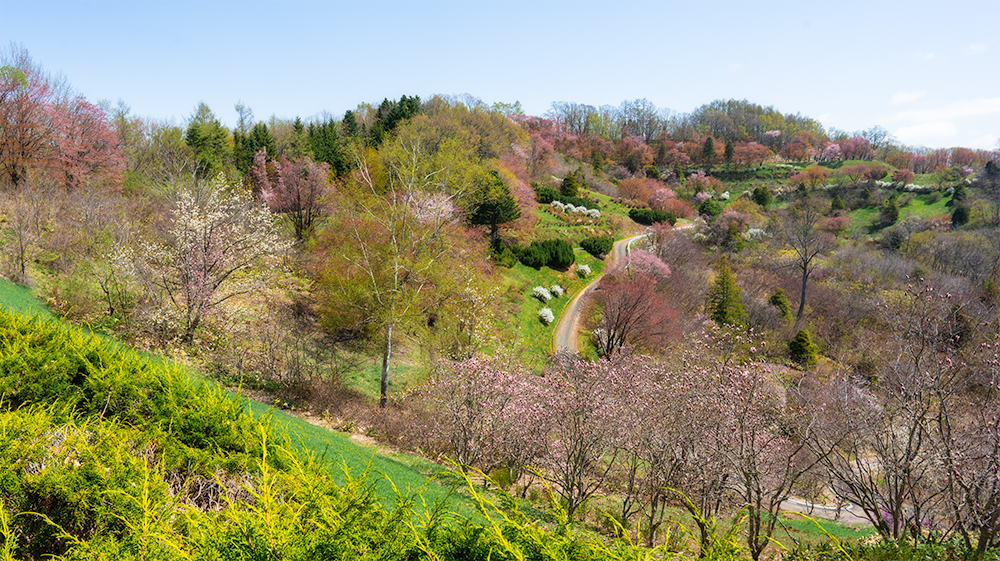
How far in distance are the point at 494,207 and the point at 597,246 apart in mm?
10420

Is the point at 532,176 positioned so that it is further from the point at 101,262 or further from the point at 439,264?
the point at 101,262

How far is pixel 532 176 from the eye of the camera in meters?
52.7

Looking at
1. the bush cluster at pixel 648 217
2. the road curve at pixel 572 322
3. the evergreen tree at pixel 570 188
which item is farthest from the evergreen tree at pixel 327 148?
the bush cluster at pixel 648 217

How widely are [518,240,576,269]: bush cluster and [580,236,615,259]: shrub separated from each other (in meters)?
3.25

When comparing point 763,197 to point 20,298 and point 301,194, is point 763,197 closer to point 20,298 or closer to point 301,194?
point 301,194

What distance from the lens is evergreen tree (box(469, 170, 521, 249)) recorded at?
30688 millimetres

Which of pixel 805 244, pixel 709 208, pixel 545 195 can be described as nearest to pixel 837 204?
pixel 709 208

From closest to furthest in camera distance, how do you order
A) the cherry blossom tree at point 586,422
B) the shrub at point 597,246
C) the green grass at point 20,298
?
the cherry blossom tree at point 586,422 → the green grass at point 20,298 → the shrub at point 597,246

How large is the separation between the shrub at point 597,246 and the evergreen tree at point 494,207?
25.7 ft

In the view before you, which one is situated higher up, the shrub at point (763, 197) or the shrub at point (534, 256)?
the shrub at point (763, 197)

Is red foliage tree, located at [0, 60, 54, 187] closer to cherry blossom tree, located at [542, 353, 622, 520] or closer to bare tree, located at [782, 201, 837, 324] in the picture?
cherry blossom tree, located at [542, 353, 622, 520]

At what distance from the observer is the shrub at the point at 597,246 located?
37.6 m

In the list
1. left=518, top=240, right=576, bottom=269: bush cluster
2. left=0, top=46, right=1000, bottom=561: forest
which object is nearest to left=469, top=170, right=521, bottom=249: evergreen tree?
left=0, top=46, right=1000, bottom=561: forest

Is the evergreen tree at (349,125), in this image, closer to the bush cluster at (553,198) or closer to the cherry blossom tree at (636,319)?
the bush cluster at (553,198)
